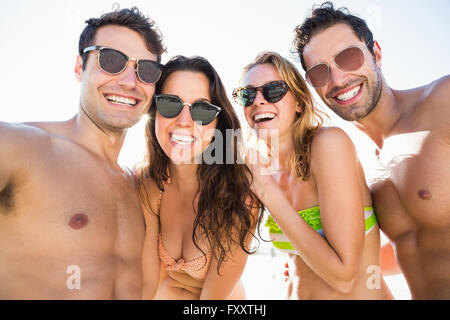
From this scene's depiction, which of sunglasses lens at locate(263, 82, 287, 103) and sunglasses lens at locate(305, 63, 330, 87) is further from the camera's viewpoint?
sunglasses lens at locate(305, 63, 330, 87)

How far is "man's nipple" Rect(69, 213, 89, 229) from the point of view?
2.13 meters

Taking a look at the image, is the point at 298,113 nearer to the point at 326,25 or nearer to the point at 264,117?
the point at 264,117

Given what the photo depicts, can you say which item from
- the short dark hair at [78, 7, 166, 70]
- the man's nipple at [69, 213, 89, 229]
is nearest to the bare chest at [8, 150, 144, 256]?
the man's nipple at [69, 213, 89, 229]

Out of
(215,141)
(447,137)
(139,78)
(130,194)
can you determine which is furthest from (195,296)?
(447,137)

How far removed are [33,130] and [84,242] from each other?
90cm

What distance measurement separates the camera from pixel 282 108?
8.95 ft

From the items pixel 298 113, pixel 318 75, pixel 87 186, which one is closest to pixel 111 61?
pixel 87 186

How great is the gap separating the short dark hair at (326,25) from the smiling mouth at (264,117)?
0.83 meters

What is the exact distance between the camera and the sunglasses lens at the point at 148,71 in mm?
2701

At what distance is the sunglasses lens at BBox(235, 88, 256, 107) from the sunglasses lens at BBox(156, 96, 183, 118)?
60 centimetres

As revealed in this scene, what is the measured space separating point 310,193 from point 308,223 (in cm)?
26

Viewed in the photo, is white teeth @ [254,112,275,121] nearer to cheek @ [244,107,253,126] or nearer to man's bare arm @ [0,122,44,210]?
cheek @ [244,107,253,126]

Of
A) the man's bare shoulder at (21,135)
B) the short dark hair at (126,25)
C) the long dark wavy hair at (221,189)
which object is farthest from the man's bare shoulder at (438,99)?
the man's bare shoulder at (21,135)

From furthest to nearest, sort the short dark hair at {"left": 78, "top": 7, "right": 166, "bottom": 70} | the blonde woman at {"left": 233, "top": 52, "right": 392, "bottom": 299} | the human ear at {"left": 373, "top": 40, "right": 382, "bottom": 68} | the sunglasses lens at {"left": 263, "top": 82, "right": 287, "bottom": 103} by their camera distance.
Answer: the human ear at {"left": 373, "top": 40, "right": 382, "bottom": 68} → the short dark hair at {"left": 78, "top": 7, "right": 166, "bottom": 70} → the sunglasses lens at {"left": 263, "top": 82, "right": 287, "bottom": 103} → the blonde woman at {"left": 233, "top": 52, "right": 392, "bottom": 299}
